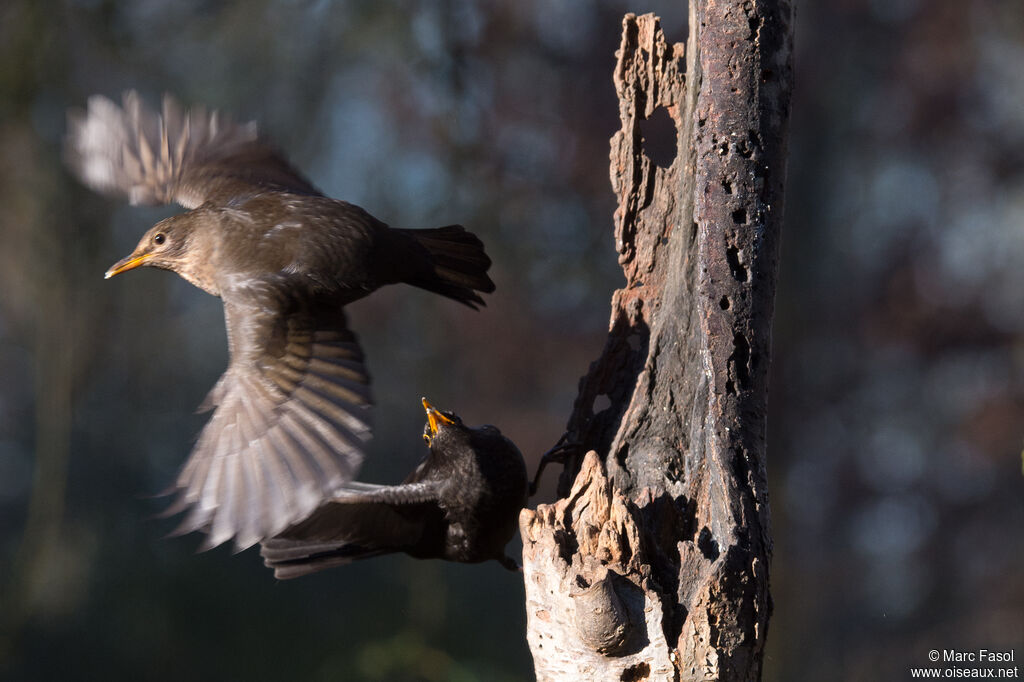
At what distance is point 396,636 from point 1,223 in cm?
301

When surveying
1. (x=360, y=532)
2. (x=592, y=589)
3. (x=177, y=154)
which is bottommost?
(x=592, y=589)

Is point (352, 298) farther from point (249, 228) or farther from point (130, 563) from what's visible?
point (130, 563)

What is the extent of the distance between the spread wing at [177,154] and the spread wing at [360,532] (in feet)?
2.77

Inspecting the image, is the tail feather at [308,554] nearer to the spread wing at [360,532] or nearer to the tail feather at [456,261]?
the spread wing at [360,532]

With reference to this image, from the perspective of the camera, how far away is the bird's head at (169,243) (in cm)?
219

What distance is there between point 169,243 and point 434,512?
2.87 ft

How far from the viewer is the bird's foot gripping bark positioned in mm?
1633

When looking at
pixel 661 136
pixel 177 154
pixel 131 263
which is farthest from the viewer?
pixel 661 136

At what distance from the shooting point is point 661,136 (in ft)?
13.3

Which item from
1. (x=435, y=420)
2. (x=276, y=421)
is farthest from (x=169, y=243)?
(x=435, y=420)

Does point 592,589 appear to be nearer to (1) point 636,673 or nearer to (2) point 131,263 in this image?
(1) point 636,673

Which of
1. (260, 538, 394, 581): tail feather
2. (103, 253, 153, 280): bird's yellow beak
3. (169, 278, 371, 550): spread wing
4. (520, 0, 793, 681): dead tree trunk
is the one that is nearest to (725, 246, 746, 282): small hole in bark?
(520, 0, 793, 681): dead tree trunk

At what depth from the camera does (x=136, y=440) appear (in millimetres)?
5156

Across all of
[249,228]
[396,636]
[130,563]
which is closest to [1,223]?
[130,563]
